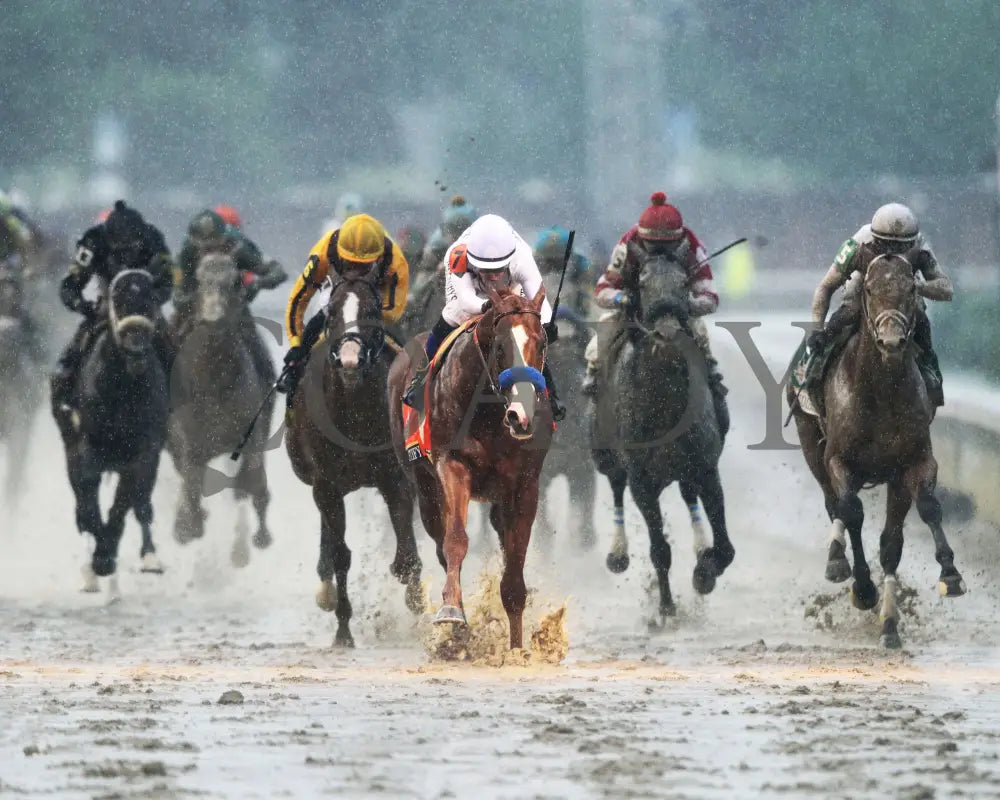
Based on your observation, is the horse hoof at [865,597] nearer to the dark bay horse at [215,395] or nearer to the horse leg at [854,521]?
the horse leg at [854,521]

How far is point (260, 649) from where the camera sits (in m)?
12.8

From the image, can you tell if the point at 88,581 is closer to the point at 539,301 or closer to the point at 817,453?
the point at 817,453

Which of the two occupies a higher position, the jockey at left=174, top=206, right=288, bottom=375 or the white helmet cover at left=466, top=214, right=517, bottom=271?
the jockey at left=174, top=206, right=288, bottom=375

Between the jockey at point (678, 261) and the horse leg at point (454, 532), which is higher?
the jockey at point (678, 261)

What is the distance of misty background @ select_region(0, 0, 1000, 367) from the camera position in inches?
2071

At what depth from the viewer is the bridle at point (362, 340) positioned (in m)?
12.3

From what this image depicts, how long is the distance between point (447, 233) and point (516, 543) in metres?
6.73

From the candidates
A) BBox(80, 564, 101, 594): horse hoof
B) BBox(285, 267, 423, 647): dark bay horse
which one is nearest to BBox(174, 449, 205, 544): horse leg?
BBox(80, 564, 101, 594): horse hoof

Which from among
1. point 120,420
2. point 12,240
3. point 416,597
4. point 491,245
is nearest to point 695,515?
point 416,597

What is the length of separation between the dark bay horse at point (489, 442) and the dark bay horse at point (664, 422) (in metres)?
2.70

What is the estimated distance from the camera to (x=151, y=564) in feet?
49.2

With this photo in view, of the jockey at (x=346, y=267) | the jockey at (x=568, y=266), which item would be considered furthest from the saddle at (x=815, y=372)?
the jockey at (x=568, y=266)

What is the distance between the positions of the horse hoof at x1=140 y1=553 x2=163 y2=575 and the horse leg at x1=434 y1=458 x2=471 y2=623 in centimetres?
423

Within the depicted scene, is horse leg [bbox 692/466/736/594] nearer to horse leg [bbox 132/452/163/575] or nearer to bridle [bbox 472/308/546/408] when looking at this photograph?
bridle [bbox 472/308/546/408]
